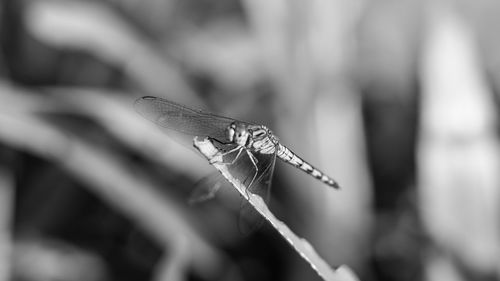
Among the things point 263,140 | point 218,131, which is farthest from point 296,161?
point 218,131

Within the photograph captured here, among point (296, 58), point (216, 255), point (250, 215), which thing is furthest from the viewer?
point (216, 255)

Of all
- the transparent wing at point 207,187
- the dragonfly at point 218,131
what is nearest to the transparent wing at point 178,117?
the dragonfly at point 218,131

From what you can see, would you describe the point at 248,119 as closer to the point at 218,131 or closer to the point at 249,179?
the point at 218,131

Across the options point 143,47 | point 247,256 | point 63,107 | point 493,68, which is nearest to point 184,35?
point 143,47

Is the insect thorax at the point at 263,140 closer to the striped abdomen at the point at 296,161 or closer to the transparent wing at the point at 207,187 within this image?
the striped abdomen at the point at 296,161

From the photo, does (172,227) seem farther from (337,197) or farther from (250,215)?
(250,215)
